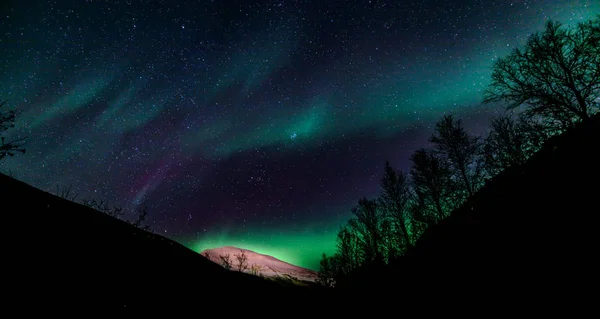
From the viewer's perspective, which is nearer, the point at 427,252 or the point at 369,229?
the point at 427,252

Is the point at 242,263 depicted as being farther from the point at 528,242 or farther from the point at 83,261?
the point at 528,242

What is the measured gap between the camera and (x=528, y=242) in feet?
14.1

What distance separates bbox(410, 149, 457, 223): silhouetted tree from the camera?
16781 millimetres

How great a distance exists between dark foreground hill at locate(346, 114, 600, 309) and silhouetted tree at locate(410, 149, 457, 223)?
1011 cm

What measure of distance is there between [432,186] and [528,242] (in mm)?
14347

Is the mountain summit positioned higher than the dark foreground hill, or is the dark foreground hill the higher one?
the mountain summit

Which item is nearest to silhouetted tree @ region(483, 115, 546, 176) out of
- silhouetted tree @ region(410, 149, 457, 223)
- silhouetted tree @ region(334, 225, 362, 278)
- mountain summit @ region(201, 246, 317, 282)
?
silhouetted tree @ region(410, 149, 457, 223)

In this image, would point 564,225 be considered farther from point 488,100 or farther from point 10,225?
point 488,100

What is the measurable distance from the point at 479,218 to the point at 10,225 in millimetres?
9799

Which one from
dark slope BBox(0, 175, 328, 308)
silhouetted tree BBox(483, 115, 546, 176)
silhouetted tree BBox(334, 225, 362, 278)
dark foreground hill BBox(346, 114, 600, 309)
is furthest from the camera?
silhouetted tree BBox(334, 225, 362, 278)

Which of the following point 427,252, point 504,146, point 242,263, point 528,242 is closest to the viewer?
point 528,242

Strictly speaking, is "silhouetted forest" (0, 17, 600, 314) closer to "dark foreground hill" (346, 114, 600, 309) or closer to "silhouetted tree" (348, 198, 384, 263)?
"dark foreground hill" (346, 114, 600, 309)

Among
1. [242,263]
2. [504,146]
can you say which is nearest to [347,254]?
[504,146]

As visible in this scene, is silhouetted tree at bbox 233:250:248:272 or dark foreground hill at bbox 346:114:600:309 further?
silhouetted tree at bbox 233:250:248:272
